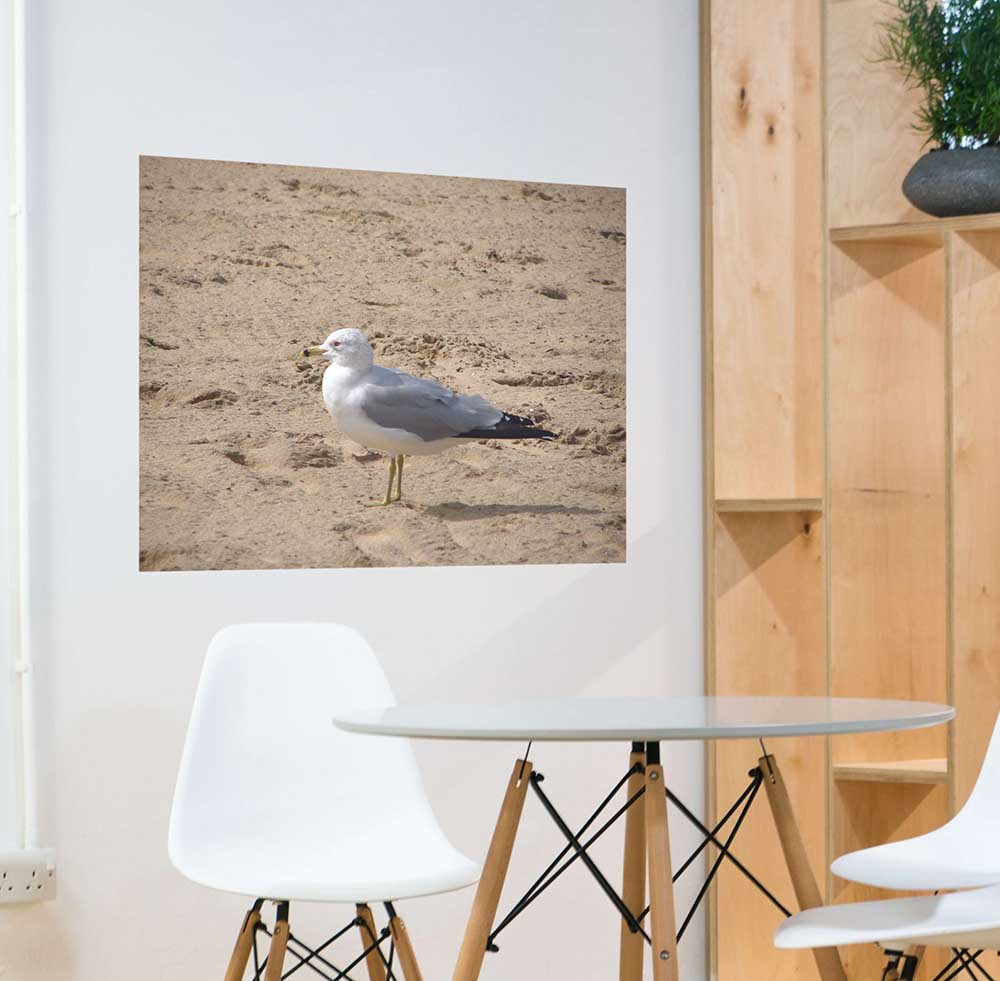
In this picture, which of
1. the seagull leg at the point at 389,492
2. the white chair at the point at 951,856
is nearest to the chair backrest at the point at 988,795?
the white chair at the point at 951,856

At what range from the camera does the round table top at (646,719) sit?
6.28 ft

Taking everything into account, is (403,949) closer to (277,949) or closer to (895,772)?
(277,949)

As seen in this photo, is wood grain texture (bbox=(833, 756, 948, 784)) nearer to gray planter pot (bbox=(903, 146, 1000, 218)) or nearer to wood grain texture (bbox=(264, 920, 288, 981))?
gray planter pot (bbox=(903, 146, 1000, 218))

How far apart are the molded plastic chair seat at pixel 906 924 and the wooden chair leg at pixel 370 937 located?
0.67 metres

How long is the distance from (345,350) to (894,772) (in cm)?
149

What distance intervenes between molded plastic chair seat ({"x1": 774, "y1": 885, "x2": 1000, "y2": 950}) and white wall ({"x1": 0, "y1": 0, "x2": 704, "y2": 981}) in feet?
4.13

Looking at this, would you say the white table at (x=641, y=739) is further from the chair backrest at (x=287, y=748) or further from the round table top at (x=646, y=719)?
the chair backrest at (x=287, y=748)

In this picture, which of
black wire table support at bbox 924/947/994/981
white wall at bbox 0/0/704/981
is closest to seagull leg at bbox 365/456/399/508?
white wall at bbox 0/0/704/981

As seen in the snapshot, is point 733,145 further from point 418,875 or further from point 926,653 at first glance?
point 418,875

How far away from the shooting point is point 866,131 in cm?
338

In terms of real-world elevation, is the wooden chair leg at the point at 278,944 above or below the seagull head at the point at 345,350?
below

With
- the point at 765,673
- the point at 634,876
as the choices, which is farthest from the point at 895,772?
the point at 634,876

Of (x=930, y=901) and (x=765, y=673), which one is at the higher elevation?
(x=765, y=673)

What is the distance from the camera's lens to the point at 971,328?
3125 mm
